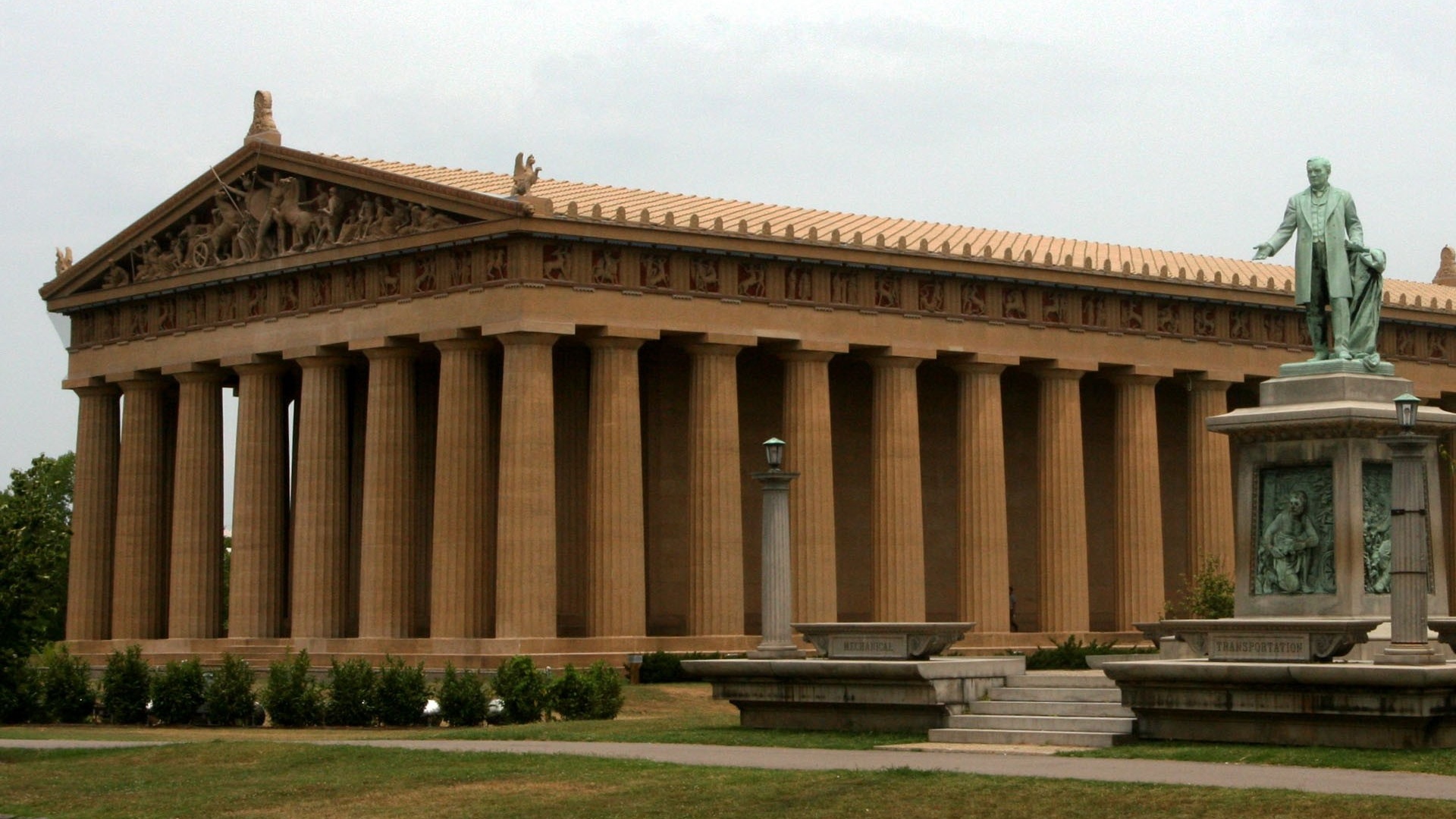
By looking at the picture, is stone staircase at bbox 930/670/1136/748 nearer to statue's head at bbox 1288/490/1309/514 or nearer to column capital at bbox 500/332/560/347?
statue's head at bbox 1288/490/1309/514

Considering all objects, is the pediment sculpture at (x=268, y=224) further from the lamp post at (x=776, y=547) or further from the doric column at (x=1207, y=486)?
the doric column at (x=1207, y=486)

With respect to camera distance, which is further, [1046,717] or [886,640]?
[886,640]

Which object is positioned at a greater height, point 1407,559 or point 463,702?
point 1407,559

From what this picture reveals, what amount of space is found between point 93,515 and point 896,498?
87.3 ft

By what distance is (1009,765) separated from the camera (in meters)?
31.8

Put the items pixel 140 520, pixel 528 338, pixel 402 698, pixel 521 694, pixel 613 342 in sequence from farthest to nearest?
1. pixel 140 520
2. pixel 613 342
3. pixel 528 338
4. pixel 402 698
5. pixel 521 694


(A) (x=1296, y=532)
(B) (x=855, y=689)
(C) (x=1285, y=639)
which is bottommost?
(B) (x=855, y=689)

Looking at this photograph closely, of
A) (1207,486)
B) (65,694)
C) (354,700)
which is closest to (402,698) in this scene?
(354,700)

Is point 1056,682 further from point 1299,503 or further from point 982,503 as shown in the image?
point 982,503

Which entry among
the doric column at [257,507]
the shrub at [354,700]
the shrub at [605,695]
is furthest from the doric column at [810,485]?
the shrub at [354,700]

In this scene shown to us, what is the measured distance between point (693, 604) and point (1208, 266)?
994 inches

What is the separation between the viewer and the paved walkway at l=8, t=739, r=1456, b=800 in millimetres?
27984

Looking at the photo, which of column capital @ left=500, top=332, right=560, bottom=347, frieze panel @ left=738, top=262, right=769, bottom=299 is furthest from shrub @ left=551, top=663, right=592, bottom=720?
frieze panel @ left=738, top=262, right=769, bottom=299

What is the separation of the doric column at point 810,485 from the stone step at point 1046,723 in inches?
1108
